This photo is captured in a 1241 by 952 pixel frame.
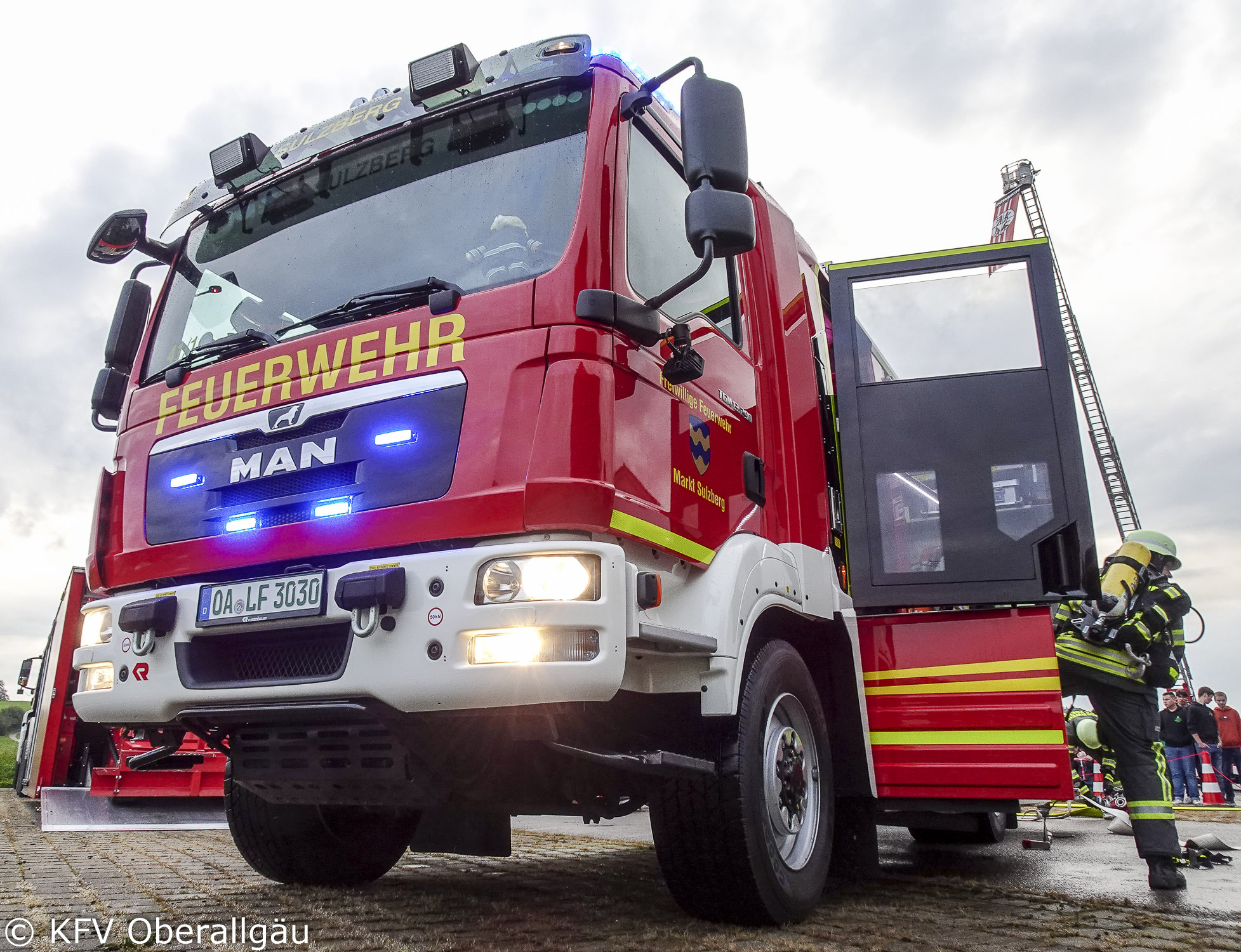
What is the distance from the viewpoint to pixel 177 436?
343 cm

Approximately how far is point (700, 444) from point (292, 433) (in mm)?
1293

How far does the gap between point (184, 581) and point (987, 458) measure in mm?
3185

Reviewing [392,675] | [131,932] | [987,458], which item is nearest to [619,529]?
[392,675]

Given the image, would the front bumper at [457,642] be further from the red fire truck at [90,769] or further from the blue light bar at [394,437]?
the red fire truck at [90,769]

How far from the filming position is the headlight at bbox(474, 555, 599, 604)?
2.59 meters

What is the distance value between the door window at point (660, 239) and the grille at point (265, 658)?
4.63 feet

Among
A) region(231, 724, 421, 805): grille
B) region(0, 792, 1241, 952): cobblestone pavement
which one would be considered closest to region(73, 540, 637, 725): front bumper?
region(231, 724, 421, 805): grille

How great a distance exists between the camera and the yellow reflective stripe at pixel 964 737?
384cm

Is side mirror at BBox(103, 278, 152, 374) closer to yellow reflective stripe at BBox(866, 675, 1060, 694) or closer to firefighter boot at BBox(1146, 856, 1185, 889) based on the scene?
yellow reflective stripe at BBox(866, 675, 1060, 694)

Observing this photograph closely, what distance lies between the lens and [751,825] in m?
3.05

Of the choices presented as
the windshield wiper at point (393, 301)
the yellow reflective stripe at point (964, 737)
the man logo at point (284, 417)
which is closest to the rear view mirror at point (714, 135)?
the windshield wiper at point (393, 301)

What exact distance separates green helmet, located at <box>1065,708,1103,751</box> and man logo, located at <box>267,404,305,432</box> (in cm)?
446

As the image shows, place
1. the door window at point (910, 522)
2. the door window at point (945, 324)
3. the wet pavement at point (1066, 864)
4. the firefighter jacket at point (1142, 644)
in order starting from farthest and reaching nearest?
the firefighter jacket at point (1142, 644), the door window at point (945, 324), the door window at point (910, 522), the wet pavement at point (1066, 864)

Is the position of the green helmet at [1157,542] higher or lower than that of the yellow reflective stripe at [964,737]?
higher
